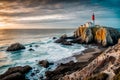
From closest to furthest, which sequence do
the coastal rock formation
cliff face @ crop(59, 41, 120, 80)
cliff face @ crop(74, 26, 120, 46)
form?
cliff face @ crop(59, 41, 120, 80) < the coastal rock formation < cliff face @ crop(74, 26, 120, 46)

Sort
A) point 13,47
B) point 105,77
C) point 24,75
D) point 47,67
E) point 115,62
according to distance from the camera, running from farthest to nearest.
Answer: point 13,47, point 47,67, point 24,75, point 115,62, point 105,77

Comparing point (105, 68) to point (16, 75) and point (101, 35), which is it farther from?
point (101, 35)

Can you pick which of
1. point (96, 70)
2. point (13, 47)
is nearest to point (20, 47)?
point (13, 47)

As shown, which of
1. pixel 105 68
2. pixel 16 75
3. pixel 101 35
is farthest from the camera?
pixel 101 35

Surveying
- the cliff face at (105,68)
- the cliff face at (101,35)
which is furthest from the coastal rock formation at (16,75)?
the cliff face at (101,35)

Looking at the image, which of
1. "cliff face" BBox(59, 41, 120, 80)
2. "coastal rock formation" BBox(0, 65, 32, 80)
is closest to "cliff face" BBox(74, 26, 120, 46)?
"coastal rock formation" BBox(0, 65, 32, 80)

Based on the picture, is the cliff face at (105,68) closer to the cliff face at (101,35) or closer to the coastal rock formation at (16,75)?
the coastal rock formation at (16,75)

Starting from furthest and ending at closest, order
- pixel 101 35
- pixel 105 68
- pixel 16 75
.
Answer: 1. pixel 101 35
2. pixel 16 75
3. pixel 105 68

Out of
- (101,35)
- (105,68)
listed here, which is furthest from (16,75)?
(101,35)

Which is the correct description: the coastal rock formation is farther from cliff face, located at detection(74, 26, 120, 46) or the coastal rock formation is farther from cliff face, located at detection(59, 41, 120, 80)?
cliff face, located at detection(74, 26, 120, 46)

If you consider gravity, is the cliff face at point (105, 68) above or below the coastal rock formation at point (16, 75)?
above

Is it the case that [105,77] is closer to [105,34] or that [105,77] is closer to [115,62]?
[115,62]

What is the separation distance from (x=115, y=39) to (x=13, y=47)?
97.7ft

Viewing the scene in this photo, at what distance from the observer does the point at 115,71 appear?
15078mm
